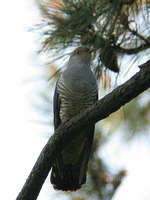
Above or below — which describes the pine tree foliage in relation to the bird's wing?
above

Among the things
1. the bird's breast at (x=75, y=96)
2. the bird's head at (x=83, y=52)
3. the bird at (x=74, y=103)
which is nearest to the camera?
the bird's head at (x=83, y=52)

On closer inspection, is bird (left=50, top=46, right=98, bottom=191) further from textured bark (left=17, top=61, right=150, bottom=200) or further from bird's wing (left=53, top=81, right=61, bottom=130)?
textured bark (left=17, top=61, right=150, bottom=200)

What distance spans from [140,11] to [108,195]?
1003 mm

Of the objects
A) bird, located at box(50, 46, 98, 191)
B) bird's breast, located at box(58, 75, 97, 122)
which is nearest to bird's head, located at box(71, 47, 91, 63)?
bird, located at box(50, 46, 98, 191)

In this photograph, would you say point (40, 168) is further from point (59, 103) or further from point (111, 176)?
point (59, 103)

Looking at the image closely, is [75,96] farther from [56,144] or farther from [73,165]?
[56,144]

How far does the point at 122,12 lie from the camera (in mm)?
2602

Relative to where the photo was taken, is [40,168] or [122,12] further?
[122,12]

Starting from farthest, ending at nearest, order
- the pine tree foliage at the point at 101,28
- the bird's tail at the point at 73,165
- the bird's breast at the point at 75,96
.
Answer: the bird's breast at the point at 75,96 → the bird's tail at the point at 73,165 → the pine tree foliage at the point at 101,28

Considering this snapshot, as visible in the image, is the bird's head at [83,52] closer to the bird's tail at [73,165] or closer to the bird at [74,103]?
the bird at [74,103]

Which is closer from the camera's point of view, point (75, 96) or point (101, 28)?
point (101, 28)

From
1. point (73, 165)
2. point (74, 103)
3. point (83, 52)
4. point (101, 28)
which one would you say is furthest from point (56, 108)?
point (101, 28)

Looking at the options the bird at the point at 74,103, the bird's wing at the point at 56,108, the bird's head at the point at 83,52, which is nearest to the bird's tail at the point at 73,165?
the bird at the point at 74,103

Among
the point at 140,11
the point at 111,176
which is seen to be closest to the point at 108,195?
the point at 111,176
